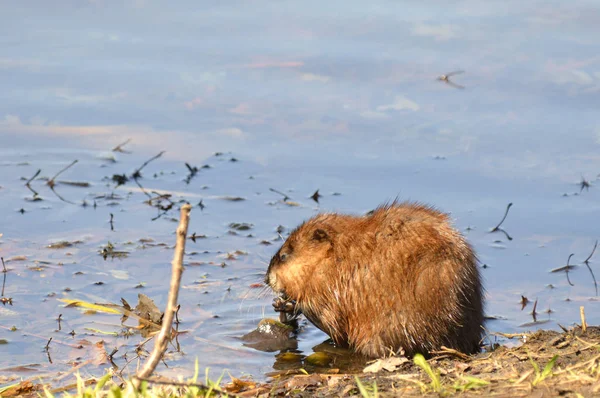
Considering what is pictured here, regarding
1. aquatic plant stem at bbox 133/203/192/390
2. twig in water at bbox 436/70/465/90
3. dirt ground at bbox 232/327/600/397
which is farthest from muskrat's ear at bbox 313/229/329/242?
twig in water at bbox 436/70/465/90

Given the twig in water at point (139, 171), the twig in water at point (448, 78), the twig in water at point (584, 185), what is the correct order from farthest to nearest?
the twig in water at point (448, 78), the twig in water at point (139, 171), the twig in water at point (584, 185)

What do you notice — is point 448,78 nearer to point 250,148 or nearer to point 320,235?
point 250,148

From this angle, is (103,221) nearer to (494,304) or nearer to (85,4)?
(494,304)

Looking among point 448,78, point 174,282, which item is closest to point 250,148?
point 448,78

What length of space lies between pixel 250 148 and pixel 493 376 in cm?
516

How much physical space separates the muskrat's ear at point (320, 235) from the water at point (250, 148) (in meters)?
0.65

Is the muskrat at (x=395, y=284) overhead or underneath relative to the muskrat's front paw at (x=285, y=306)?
overhead

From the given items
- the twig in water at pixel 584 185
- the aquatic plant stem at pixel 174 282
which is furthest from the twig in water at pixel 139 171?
the aquatic plant stem at pixel 174 282

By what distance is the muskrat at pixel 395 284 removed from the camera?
5.66m

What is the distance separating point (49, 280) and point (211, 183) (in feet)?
7.43

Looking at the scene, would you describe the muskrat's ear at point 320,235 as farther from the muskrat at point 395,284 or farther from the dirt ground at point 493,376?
the dirt ground at point 493,376

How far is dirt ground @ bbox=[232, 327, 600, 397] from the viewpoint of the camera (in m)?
4.25

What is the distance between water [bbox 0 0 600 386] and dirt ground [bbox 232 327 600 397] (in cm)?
77

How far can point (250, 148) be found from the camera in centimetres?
945
